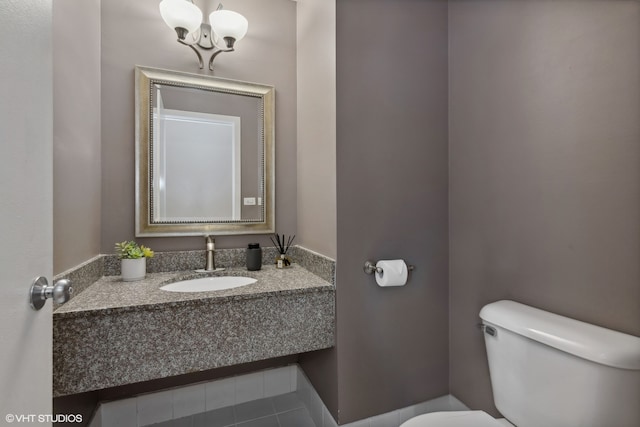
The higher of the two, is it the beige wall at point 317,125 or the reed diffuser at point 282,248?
the beige wall at point 317,125

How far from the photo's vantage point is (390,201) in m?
1.32

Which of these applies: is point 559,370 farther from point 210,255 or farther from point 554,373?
point 210,255

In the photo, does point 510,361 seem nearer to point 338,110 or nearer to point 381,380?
point 381,380

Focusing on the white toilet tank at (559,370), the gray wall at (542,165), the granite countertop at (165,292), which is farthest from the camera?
the granite countertop at (165,292)

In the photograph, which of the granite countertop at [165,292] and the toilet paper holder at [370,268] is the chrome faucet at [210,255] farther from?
the toilet paper holder at [370,268]

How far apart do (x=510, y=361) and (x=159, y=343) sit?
121 centimetres

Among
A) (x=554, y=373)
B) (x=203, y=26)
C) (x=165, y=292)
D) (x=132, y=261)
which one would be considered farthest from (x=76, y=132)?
(x=554, y=373)

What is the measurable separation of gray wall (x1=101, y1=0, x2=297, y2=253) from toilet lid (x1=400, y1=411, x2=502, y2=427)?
1.10 m

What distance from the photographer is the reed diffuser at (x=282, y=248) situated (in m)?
1.59

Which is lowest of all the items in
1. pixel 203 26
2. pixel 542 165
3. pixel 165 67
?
pixel 542 165

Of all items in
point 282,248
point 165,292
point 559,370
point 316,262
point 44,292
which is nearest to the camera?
point 44,292

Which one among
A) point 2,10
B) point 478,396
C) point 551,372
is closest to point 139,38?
point 2,10

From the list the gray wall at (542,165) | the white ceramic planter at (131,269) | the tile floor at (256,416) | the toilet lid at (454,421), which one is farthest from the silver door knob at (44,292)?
the gray wall at (542,165)

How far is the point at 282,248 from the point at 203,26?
4.14 feet
